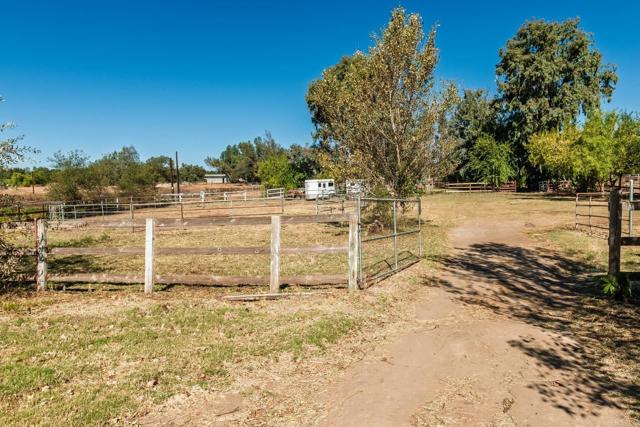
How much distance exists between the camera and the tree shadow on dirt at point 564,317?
4.56 meters

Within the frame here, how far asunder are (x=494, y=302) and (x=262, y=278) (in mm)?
4804

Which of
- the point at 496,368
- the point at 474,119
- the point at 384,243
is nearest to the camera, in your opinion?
the point at 496,368

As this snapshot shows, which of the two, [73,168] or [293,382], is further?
[73,168]

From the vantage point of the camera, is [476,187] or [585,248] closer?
[585,248]

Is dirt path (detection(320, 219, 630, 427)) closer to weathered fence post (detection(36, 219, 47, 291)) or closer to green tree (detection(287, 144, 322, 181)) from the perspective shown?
weathered fence post (detection(36, 219, 47, 291))

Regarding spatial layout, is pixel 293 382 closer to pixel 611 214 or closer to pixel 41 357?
pixel 41 357

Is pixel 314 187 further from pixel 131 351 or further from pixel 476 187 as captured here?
pixel 131 351

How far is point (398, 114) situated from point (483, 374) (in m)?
14.1

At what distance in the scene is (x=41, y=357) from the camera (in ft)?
17.7

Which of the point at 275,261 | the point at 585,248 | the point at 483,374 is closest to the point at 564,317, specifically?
the point at 483,374

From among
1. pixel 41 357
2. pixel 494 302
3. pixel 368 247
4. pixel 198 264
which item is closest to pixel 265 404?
pixel 41 357

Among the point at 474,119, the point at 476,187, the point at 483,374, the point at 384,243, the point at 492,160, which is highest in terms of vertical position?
the point at 474,119

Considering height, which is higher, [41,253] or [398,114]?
[398,114]

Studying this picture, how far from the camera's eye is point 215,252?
8.52 metres
